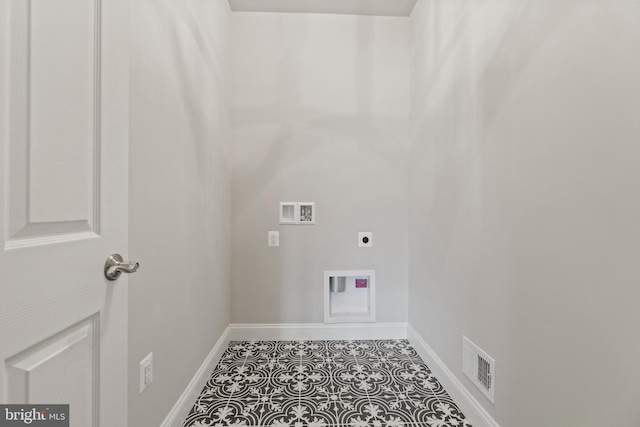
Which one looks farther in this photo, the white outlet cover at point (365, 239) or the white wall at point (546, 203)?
the white outlet cover at point (365, 239)

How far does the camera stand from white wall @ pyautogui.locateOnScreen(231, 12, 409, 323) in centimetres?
235

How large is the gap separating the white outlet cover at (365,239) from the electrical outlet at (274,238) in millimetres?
664

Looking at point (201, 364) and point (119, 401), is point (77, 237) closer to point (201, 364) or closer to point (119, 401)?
point (119, 401)

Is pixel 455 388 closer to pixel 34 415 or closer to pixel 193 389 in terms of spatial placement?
pixel 193 389

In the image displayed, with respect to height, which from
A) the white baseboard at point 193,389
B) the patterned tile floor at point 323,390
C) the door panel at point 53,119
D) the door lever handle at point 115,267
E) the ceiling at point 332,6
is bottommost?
the patterned tile floor at point 323,390

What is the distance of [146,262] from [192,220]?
18.6 inches

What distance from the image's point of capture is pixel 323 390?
5.55ft

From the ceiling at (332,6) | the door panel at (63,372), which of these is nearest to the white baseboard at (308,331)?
the door panel at (63,372)

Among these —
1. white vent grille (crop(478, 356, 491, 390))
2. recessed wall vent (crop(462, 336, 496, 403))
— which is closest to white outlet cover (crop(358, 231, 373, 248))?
recessed wall vent (crop(462, 336, 496, 403))

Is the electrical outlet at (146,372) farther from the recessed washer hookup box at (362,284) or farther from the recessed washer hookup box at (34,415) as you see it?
the recessed washer hookup box at (362,284)

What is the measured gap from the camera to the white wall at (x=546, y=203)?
31.4 inches

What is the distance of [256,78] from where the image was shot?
7.73 feet

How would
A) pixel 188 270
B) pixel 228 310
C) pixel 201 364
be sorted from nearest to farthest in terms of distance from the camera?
pixel 188 270 < pixel 201 364 < pixel 228 310

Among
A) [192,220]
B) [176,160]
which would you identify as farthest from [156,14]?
[192,220]
